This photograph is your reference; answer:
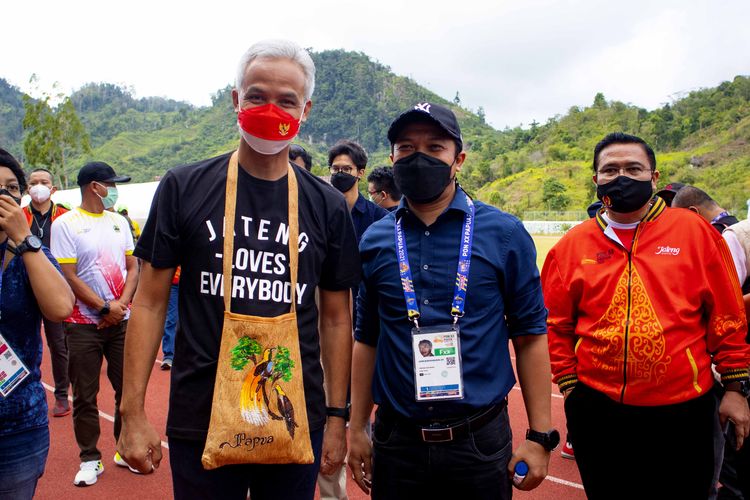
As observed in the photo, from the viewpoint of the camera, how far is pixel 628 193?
276 cm

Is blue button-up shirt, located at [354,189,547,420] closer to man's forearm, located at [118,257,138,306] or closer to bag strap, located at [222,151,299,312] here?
bag strap, located at [222,151,299,312]

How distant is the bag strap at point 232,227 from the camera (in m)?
1.82

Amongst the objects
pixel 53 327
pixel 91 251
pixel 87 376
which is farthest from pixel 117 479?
pixel 53 327

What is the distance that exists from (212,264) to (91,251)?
9.59 ft

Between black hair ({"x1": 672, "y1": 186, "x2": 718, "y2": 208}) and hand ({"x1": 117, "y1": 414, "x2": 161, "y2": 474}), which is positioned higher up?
black hair ({"x1": 672, "y1": 186, "x2": 718, "y2": 208})

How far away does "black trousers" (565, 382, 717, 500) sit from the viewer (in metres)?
2.56

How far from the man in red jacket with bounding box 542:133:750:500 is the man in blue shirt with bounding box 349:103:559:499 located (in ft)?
2.20

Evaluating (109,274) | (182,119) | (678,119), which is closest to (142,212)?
(109,274)

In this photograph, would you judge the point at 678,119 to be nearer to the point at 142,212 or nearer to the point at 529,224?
the point at 529,224

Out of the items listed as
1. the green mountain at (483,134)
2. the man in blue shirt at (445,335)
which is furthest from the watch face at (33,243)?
the green mountain at (483,134)

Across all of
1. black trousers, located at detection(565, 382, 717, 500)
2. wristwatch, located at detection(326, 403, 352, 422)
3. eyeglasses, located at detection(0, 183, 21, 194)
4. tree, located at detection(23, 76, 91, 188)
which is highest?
tree, located at detection(23, 76, 91, 188)

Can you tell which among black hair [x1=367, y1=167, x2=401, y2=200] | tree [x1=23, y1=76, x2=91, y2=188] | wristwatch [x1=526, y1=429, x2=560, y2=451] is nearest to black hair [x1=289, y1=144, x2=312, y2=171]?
black hair [x1=367, y1=167, x2=401, y2=200]

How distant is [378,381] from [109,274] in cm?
299

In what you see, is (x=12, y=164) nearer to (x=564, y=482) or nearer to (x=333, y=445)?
(x=333, y=445)
